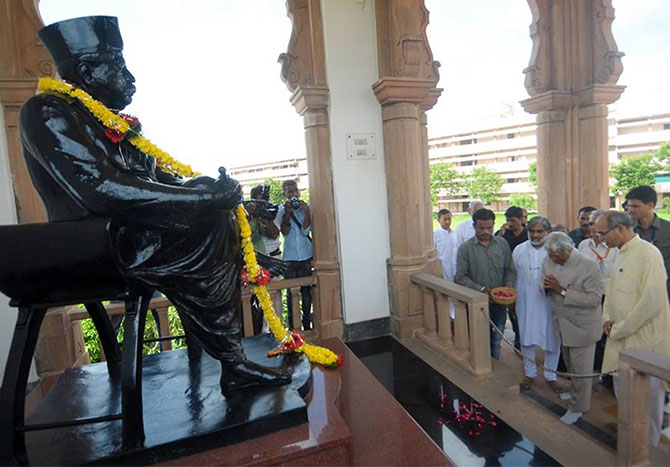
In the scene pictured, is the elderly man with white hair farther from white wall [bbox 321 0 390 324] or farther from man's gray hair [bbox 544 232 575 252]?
white wall [bbox 321 0 390 324]

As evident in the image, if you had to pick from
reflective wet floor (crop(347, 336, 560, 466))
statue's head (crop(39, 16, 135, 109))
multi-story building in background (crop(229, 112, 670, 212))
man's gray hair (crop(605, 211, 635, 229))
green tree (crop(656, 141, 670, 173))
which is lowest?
reflective wet floor (crop(347, 336, 560, 466))

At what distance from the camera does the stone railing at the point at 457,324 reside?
3.38 metres

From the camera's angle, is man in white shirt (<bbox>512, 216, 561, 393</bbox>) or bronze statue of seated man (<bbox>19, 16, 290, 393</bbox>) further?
man in white shirt (<bbox>512, 216, 561, 393</bbox>)

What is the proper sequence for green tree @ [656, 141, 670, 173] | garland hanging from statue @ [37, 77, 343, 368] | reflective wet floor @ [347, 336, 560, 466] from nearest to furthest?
garland hanging from statue @ [37, 77, 343, 368]
reflective wet floor @ [347, 336, 560, 466]
green tree @ [656, 141, 670, 173]

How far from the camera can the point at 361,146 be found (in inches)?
172

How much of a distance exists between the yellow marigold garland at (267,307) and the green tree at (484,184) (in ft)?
142

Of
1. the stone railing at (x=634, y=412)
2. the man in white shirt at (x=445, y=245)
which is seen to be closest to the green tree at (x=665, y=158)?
the man in white shirt at (x=445, y=245)

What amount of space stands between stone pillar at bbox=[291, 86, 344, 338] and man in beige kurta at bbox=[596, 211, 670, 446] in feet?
7.94

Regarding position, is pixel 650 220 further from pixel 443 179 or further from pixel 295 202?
pixel 443 179

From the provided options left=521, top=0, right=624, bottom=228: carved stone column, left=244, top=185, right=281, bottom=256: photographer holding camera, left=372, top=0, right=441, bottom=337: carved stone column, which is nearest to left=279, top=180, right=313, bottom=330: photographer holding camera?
left=244, top=185, right=281, bottom=256: photographer holding camera

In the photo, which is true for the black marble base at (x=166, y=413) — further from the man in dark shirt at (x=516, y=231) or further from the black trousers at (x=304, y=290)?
the man in dark shirt at (x=516, y=231)

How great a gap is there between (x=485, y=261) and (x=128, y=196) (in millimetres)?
3368

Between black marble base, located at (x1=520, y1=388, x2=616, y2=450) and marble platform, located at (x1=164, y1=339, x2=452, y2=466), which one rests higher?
marble platform, located at (x1=164, y1=339, x2=452, y2=466)

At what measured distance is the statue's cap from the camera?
1580 mm
